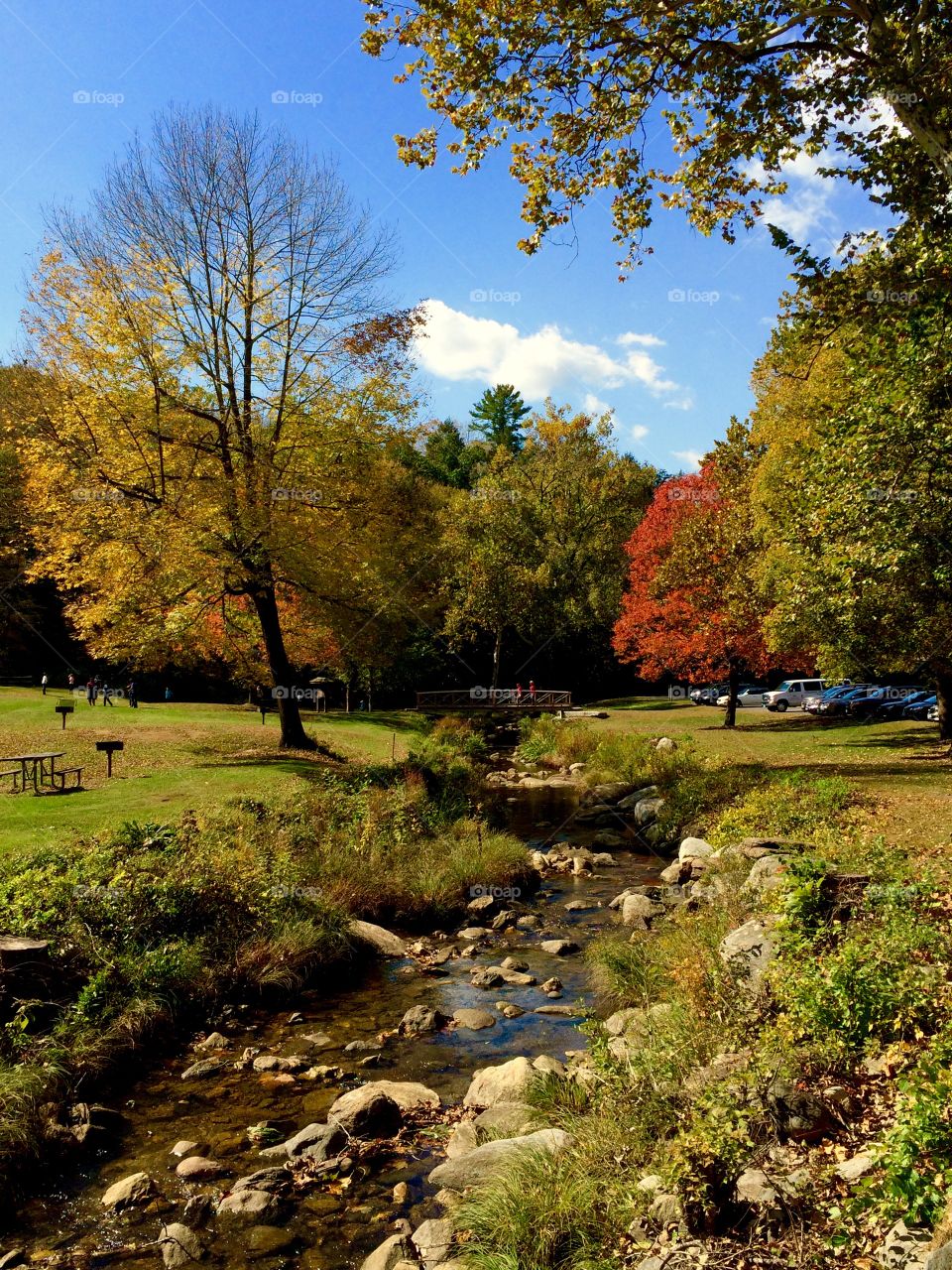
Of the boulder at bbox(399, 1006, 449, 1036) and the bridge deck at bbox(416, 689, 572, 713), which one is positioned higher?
the bridge deck at bbox(416, 689, 572, 713)

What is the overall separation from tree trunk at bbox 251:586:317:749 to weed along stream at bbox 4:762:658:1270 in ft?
36.0

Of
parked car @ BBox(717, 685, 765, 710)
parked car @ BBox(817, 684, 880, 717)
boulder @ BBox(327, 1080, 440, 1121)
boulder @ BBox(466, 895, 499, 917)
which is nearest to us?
boulder @ BBox(327, 1080, 440, 1121)

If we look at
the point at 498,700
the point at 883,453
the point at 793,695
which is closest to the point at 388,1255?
the point at 883,453

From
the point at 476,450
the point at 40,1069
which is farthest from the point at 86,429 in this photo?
the point at 476,450

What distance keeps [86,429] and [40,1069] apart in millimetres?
14786

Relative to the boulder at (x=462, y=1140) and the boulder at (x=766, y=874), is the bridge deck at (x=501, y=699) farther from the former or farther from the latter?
the boulder at (x=462, y=1140)

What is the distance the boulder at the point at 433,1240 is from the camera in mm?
5422

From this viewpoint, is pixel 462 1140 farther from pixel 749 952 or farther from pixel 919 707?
pixel 919 707

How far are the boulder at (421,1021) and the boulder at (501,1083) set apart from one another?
1.50m

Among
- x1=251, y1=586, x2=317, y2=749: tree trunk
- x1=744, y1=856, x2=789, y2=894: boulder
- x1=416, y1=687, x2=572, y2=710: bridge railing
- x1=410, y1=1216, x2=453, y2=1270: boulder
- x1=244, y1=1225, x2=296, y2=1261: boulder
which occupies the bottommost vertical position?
x1=244, y1=1225, x2=296, y2=1261: boulder

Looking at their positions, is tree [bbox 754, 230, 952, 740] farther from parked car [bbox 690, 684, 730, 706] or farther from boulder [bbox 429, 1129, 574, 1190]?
parked car [bbox 690, 684, 730, 706]

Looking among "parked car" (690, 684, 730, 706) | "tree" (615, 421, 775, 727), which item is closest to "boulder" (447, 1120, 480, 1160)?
"tree" (615, 421, 775, 727)

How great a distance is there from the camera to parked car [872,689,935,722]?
118 feet

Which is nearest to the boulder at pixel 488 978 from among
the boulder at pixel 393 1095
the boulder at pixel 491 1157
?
the boulder at pixel 393 1095
